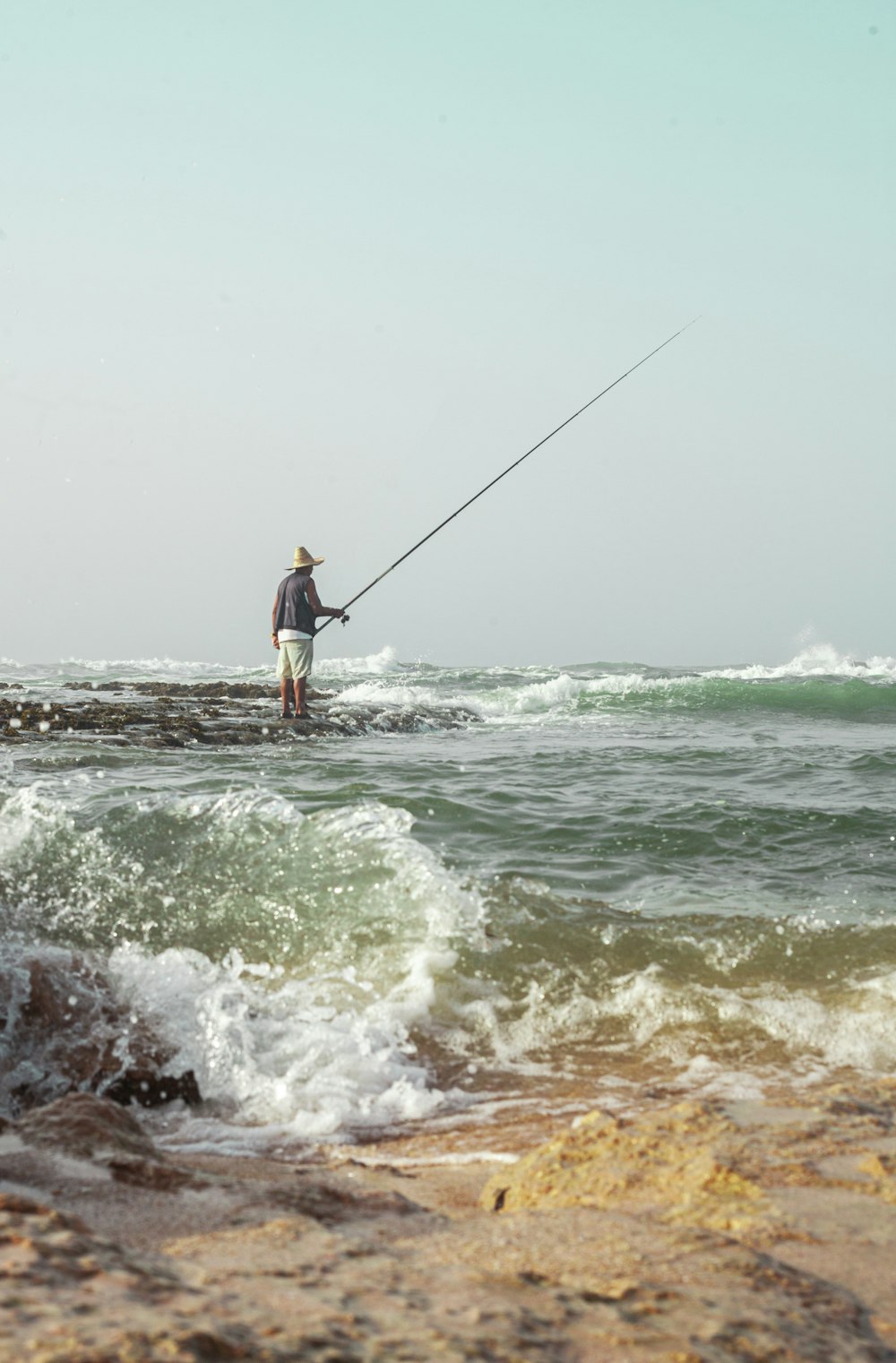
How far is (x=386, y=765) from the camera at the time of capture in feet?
33.7

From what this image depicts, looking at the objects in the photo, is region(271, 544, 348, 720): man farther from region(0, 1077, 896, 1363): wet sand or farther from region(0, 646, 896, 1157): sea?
region(0, 1077, 896, 1363): wet sand

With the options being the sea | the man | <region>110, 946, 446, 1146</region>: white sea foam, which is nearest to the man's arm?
the man

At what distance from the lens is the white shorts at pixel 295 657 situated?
1384 centimetres

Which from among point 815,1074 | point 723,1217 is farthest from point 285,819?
point 723,1217

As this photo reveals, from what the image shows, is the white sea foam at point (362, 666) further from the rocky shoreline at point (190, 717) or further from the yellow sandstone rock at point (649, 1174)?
the yellow sandstone rock at point (649, 1174)

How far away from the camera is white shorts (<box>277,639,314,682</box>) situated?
1384 cm

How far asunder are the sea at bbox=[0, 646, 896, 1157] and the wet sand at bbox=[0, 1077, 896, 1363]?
59 cm

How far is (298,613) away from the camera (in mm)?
13750

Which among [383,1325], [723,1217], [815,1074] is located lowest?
[815,1074]

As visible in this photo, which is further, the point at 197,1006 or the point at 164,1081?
the point at 197,1006

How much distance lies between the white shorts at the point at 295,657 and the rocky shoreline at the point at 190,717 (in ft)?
2.14

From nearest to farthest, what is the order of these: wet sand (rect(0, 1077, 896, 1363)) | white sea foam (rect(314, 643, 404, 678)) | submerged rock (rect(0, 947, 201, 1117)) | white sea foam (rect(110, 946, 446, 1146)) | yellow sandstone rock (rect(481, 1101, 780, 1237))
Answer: wet sand (rect(0, 1077, 896, 1363)) < yellow sandstone rock (rect(481, 1101, 780, 1237)) < white sea foam (rect(110, 946, 446, 1146)) < submerged rock (rect(0, 947, 201, 1117)) < white sea foam (rect(314, 643, 404, 678))

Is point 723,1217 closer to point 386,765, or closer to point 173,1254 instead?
point 173,1254

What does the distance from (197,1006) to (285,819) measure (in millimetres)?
2125
